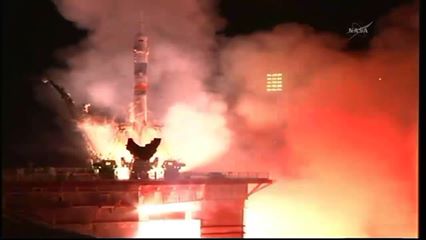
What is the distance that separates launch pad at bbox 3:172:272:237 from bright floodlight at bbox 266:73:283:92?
8047 millimetres

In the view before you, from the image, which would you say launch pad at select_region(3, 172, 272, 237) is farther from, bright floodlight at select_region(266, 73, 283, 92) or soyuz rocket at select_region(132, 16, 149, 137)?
soyuz rocket at select_region(132, 16, 149, 137)

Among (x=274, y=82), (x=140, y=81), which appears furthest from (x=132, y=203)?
(x=274, y=82)

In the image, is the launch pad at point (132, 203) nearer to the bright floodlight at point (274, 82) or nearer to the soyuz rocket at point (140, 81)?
the bright floodlight at point (274, 82)

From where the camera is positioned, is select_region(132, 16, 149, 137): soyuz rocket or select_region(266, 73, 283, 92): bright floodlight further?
select_region(132, 16, 149, 137): soyuz rocket

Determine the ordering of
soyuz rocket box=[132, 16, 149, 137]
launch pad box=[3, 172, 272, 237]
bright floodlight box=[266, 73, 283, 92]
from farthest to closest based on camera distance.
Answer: soyuz rocket box=[132, 16, 149, 137]
bright floodlight box=[266, 73, 283, 92]
launch pad box=[3, 172, 272, 237]

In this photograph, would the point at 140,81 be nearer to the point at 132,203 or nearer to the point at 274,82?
the point at 274,82

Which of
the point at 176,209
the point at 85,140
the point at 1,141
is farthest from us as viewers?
the point at 85,140

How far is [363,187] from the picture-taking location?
36.7 m

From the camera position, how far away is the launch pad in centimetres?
2870

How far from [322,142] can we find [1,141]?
22.8 meters

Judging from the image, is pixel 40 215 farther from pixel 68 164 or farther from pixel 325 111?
pixel 325 111

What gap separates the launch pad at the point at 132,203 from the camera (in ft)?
94.2

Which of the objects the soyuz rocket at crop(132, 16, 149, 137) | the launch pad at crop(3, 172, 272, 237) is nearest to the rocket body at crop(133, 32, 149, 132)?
the soyuz rocket at crop(132, 16, 149, 137)

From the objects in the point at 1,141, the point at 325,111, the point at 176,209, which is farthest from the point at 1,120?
the point at 325,111
